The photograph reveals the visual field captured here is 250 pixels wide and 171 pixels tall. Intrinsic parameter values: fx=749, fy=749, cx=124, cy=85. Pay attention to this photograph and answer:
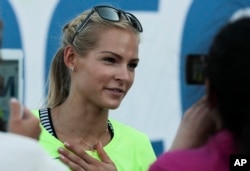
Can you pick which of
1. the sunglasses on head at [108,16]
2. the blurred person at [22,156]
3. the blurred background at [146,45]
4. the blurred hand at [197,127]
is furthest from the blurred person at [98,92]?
the blurred person at [22,156]

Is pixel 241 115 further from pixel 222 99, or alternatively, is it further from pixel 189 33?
pixel 189 33

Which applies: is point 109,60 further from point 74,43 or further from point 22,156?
point 22,156

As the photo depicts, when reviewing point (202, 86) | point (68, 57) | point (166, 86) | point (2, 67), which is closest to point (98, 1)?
point (166, 86)

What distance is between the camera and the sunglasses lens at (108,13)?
1.93 meters

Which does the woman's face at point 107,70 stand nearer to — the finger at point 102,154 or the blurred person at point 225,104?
the finger at point 102,154

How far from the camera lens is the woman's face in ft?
6.15

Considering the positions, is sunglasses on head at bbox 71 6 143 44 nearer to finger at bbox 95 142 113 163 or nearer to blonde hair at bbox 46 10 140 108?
blonde hair at bbox 46 10 140 108

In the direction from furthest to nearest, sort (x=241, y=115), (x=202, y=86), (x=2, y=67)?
(x=2, y=67) < (x=202, y=86) < (x=241, y=115)

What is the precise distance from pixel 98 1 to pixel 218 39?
4.78 ft

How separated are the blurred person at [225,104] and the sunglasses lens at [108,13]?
798mm

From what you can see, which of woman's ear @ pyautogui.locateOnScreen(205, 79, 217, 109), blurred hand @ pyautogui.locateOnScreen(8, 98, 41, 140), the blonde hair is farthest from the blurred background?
woman's ear @ pyautogui.locateOnScreen(205, 79, 217, 109)

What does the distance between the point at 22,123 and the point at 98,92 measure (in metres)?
0.61

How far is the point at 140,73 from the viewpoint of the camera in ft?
8.49

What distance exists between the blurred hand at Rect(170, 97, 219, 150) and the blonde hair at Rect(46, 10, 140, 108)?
73cm
